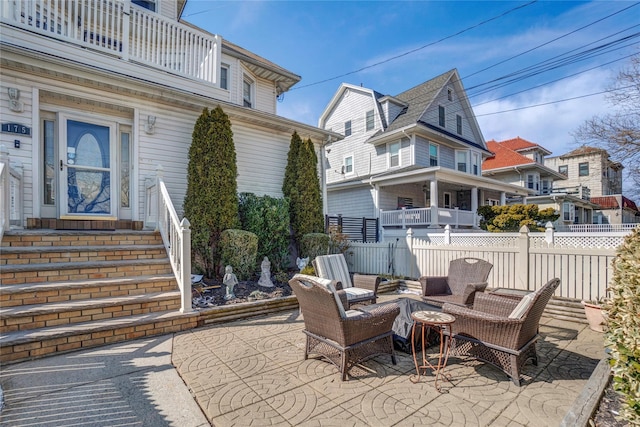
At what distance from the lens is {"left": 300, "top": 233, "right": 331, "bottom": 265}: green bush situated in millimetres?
7719

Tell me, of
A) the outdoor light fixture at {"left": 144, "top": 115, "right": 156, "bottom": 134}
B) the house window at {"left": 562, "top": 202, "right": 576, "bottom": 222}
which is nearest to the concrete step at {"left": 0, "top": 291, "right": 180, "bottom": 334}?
the outdoor light fixture at {"left": 144, "top": 115, "right": 156, "bottom": 134}

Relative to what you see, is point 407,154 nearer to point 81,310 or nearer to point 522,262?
point 522,262

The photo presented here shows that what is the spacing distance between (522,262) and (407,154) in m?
9.73

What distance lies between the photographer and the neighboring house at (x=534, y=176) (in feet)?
69.9

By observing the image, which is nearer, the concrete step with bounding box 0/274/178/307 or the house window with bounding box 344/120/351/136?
the concrete step with bounding box 0/274/178/307

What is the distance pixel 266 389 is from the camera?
2818 millimetres

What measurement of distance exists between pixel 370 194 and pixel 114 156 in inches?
445

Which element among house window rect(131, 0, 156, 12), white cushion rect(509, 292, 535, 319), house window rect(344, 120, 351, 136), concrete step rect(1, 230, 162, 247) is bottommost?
white cushion rect(509, 292, 535, 319)

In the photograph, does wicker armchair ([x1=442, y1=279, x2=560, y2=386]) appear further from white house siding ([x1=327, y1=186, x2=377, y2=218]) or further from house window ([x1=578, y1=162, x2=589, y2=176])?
house window ([x1=578, y1=162, x2=589, y2=176])

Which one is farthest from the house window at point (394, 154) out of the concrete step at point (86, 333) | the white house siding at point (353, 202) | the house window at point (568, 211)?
the house window at point (568, 211)

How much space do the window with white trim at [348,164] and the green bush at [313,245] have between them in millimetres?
10648

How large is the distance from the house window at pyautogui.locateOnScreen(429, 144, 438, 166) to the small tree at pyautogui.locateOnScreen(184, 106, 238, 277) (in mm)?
11974

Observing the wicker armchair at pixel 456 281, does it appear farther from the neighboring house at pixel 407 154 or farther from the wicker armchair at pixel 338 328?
the neighboring house at pixel 407 154

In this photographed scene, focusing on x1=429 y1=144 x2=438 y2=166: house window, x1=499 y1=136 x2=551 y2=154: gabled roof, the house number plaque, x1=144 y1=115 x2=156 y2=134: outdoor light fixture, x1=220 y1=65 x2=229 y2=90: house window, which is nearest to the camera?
the house number plaque
